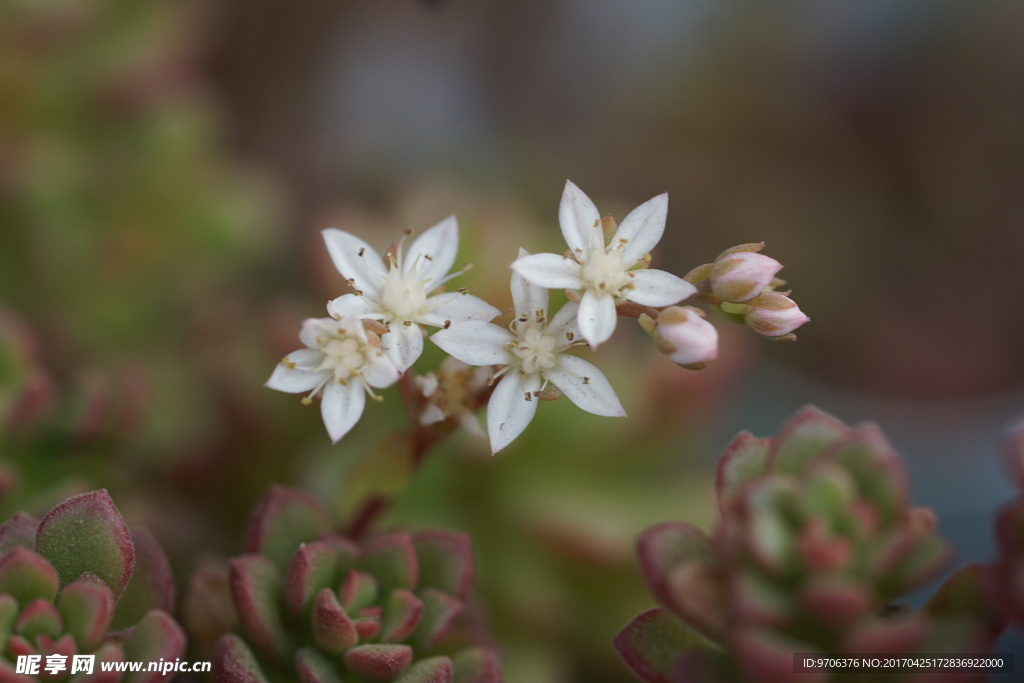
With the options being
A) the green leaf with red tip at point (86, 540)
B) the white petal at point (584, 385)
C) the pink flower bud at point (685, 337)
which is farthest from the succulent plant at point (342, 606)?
the pink flower bud at point (685, 337)

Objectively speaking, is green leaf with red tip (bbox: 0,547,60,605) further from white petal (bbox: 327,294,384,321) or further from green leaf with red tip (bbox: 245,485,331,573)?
white petal (bbox: 327,294,384,321)

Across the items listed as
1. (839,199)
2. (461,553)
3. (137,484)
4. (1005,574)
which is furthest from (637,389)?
(839,199)

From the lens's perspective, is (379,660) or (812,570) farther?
(379,660)

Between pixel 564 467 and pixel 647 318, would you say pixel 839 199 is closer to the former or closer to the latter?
pixel 564 467

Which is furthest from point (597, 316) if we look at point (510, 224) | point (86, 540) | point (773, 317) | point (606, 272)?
point (510, 224)

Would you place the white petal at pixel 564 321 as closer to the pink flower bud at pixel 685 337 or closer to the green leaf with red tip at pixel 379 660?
the pink flower bud at pixel 685 337

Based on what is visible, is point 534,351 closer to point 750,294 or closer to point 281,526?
point 750,294
